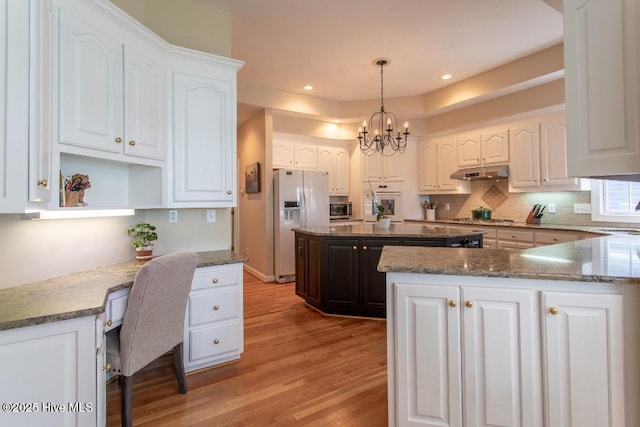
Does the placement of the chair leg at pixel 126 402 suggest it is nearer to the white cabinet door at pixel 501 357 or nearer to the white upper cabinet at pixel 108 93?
the white upper cabinet at pixel 108 93

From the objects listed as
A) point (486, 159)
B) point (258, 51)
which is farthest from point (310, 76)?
point (486, 159)

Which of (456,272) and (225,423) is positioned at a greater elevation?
(456,272)

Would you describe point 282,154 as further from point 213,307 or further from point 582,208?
point 582,208

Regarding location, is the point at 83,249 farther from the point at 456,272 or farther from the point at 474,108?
the point at 474,108

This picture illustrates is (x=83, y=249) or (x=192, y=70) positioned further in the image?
(x=192, y=70)

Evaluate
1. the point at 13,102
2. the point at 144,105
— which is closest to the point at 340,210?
the point at 144,105

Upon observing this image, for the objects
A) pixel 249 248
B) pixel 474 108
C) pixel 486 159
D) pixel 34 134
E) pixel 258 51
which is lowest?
pixel 249 248

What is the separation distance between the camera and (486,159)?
480 centimetres

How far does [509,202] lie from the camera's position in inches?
192

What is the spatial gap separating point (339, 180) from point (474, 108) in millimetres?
2534

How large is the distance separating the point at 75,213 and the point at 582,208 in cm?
533

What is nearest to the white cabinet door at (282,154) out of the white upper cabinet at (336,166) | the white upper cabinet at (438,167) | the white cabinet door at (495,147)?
the white upper cabinet at (336,166)

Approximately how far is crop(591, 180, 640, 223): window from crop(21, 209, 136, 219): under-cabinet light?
5.07 m

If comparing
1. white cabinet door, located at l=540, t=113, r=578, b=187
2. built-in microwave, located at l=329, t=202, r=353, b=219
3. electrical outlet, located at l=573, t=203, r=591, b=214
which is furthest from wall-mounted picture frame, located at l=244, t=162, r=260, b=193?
electrical outlet, located at l=573, t=203, r=591, b=214
